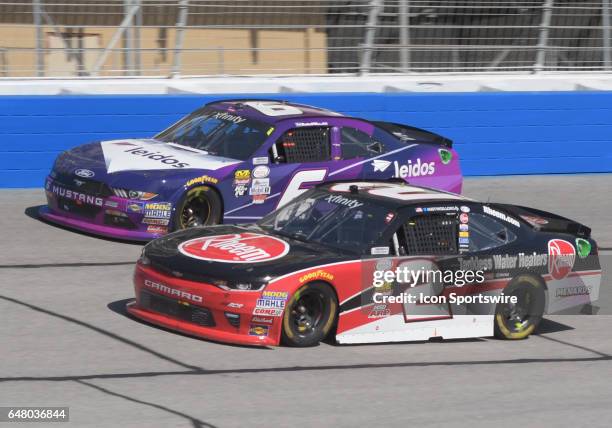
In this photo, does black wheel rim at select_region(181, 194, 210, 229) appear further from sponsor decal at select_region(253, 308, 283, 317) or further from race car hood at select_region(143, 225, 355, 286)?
sponsor decal at select_region(253, 308, 283, 317)

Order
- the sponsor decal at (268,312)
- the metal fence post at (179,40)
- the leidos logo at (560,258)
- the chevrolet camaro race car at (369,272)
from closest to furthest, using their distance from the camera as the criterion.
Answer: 1. the sponsor decal at (268,312)
2. the chevrolet camaro race car at (369,272)
3. the leidos logo at (560,258)
4. the metal fence post at (179,40)

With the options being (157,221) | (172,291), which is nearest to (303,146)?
(157,221)

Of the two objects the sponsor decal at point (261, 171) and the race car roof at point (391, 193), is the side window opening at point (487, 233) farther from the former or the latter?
the sponsor decal at point (261, 171)

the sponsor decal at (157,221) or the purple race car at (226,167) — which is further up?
the purple race car at (226,167)

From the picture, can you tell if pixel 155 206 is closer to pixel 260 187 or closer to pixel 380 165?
pixel 260 187

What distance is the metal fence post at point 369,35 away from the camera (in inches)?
652

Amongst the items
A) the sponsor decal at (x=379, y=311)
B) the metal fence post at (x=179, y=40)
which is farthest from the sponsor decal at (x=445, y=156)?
the sponsor decal at (x=379, y=311)

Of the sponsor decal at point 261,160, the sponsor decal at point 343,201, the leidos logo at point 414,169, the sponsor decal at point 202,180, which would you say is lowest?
→ the leidos logo at point 414,169

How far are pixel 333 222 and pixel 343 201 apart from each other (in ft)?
0.84

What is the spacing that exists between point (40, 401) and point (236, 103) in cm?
667

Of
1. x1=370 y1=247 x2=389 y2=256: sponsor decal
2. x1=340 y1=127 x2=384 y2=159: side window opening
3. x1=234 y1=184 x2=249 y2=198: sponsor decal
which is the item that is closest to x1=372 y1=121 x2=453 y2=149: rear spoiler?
x1=340 y1=127 x2=384 y2=159: side window opening

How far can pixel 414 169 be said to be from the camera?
12625mm

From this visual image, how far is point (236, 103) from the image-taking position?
12.7 m

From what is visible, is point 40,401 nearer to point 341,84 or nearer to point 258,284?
point 258,284
